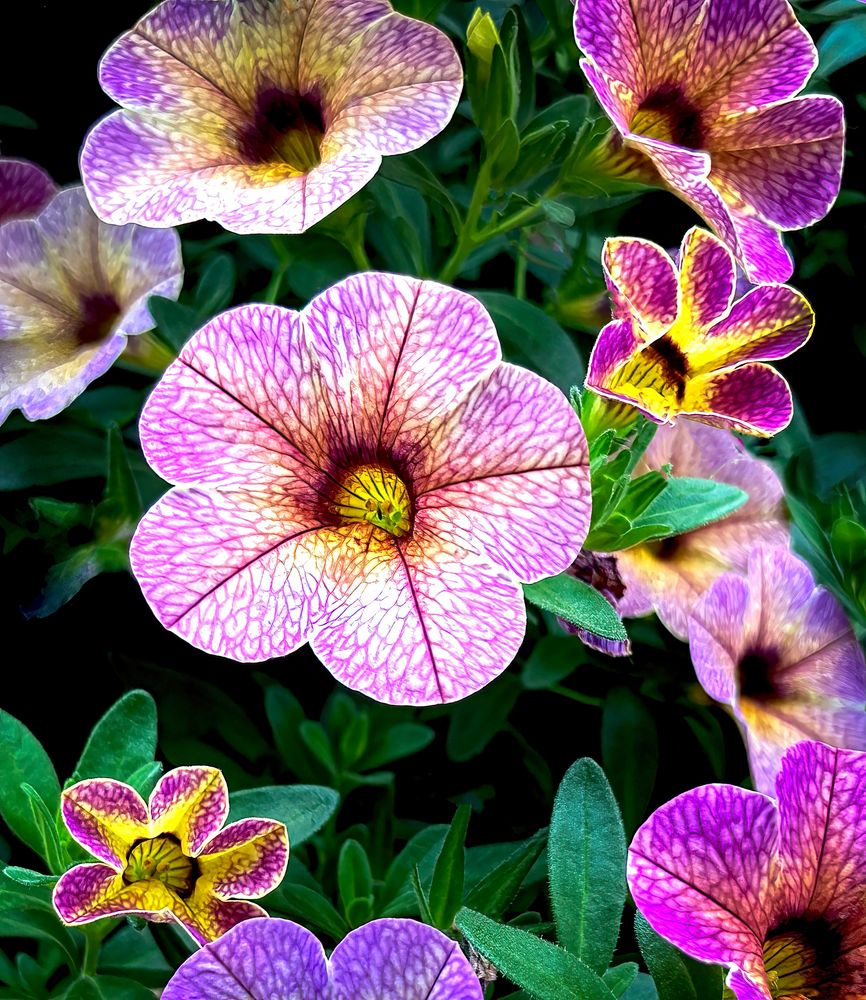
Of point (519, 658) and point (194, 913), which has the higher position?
point (194, 913)

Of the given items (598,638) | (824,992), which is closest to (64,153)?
(598,638)

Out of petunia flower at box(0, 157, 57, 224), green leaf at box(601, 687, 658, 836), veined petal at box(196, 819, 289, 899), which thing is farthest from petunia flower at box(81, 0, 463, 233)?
green leaf at box(601, 687, 658, 836)

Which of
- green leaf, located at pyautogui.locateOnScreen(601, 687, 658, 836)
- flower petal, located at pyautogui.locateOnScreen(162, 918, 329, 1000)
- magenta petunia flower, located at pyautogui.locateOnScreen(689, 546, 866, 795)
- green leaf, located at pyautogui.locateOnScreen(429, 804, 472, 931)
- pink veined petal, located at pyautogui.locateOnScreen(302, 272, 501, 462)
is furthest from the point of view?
green leaf, located at pyautogui.locateOnScreen(601, 687, 658, 836)

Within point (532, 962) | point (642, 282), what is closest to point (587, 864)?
point (532, 962)

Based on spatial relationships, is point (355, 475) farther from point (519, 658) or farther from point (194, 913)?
point (519, 658)

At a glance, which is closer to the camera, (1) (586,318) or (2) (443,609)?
(2) (443,609)

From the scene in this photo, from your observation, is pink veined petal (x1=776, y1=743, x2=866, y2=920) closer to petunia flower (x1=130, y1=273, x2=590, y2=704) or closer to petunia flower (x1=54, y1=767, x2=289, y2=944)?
petunia flower (x1=130, y1=273, x2=590, y2=704)
